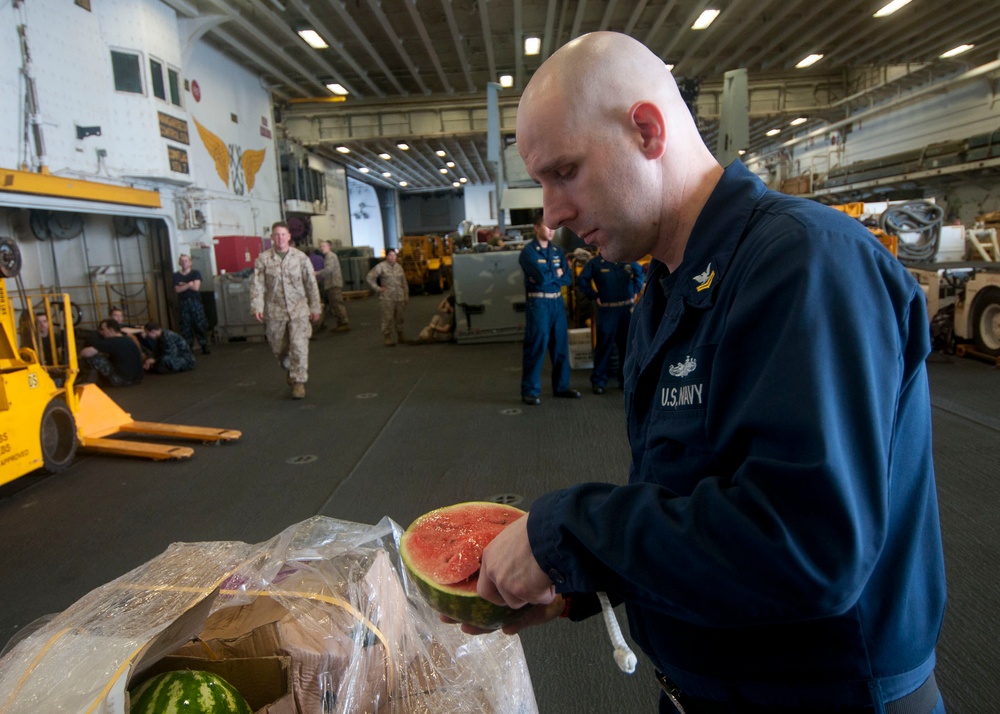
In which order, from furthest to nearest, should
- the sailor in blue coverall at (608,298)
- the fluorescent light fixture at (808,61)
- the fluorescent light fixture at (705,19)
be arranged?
the fluorescent light fixture at (808,61), the fluorescent light fixture at (705,19), the sailor in blue coverall at (608,298)

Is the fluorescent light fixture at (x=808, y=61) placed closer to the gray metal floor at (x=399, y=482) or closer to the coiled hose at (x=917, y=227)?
the coiled hose at (x=917, y=227)

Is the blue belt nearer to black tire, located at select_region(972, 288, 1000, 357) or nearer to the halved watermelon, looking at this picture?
the halved watermelon

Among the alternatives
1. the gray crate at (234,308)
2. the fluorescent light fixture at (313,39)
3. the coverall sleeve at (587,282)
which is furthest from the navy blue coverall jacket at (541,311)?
the fluorescent light fixture at (313,39)

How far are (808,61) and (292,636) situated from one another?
20.1m

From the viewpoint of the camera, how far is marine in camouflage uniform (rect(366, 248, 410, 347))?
11188 millimetres

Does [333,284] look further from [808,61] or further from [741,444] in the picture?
[741,444]

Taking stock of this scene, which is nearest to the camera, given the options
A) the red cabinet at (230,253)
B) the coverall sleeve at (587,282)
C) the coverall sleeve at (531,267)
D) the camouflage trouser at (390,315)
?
the coverall sleeve at (531,267)

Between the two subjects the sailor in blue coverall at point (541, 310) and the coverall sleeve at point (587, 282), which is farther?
the coverall sleeve at point (587, 282)

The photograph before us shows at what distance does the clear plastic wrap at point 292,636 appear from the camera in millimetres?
1071

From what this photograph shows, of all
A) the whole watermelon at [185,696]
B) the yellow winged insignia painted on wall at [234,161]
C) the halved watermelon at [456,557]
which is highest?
the yellow winged insignia painted on wall at [234,161]

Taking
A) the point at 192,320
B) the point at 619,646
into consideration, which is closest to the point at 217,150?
the point at 192,320

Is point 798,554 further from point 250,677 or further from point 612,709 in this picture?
point 612,709

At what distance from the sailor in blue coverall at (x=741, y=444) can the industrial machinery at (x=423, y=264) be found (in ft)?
74.2

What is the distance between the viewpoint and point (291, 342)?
296 inches
